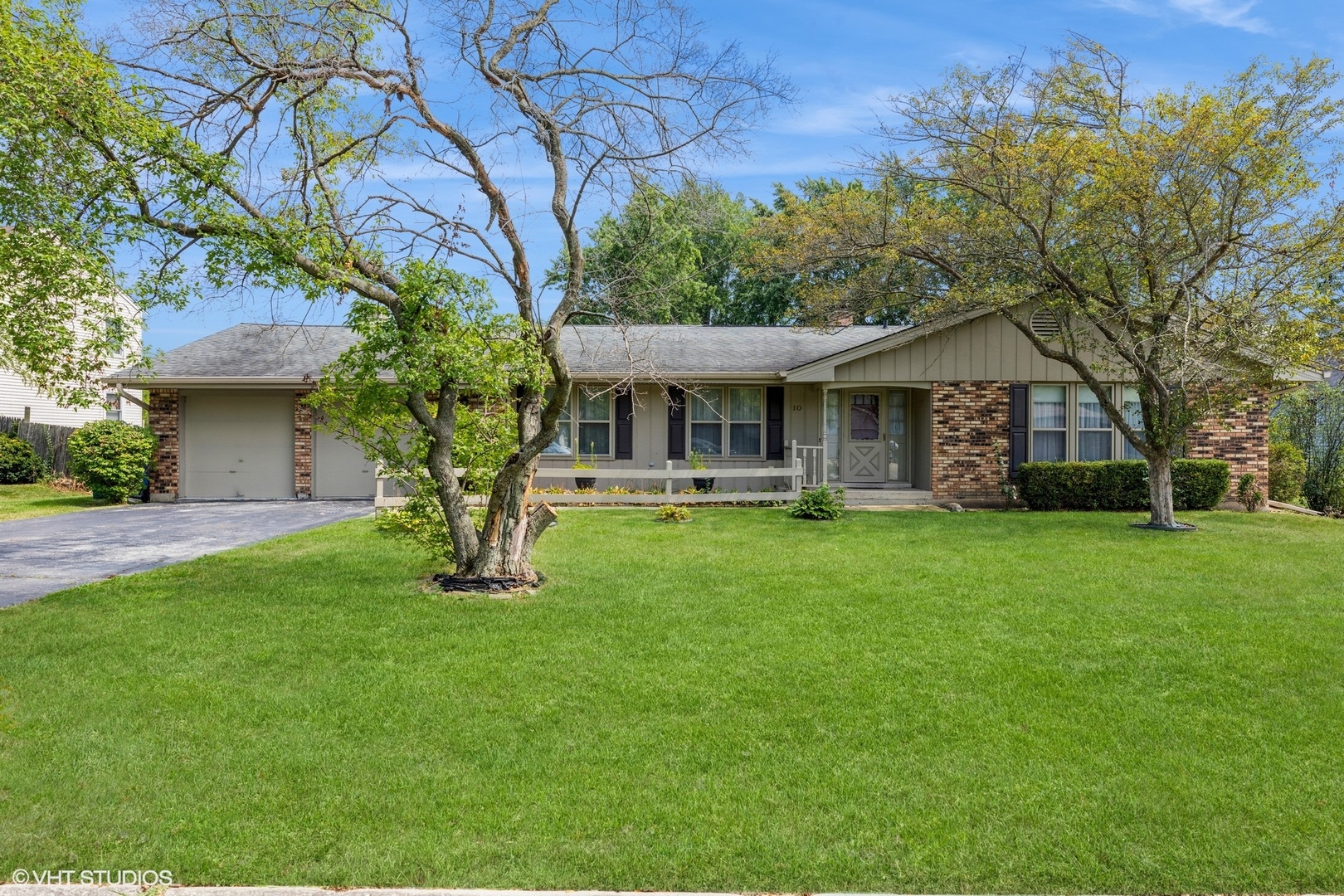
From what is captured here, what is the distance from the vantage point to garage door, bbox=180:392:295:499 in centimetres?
1689

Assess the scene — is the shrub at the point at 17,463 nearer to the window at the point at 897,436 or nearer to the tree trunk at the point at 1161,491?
the window at the point at 897,436

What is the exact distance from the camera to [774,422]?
16859mm

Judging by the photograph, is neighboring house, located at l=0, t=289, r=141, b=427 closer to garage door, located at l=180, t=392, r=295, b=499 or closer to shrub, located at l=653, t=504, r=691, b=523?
garage door, located at l=180, t=392, r=295, b=499

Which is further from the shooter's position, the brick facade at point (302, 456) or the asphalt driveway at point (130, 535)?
the brick facade at point (302, 456)

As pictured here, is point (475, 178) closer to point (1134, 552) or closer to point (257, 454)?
point (1134, 552)

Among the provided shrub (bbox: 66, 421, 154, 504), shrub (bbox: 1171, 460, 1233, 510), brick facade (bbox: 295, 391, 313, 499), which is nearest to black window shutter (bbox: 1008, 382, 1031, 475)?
shrub (bbox: 1171, 460, 1233, 510)

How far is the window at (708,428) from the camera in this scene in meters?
16.8

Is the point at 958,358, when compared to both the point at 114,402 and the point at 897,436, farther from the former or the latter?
the point at 114,402

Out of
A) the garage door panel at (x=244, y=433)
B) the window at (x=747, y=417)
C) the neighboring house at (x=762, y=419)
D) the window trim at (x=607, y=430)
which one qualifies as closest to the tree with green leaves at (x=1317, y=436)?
the neighboring house at (x=762, y=419)

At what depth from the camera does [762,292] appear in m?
31.2

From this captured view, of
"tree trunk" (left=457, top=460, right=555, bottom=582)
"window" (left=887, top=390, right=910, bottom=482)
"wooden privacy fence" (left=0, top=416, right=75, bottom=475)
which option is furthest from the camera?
"wooden privacy fence" (left=0, top=416, right=75, bottom=475)

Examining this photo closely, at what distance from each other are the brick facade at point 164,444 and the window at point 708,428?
34.5 ft

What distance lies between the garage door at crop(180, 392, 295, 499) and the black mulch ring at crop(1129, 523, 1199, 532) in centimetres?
1587

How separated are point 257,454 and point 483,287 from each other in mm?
11900
